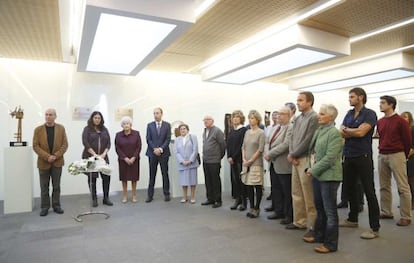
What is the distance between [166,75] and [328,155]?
493cm

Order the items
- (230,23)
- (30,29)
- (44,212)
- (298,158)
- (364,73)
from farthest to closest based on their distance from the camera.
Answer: (364,73) < (44,212) < (30,29) < (230,23) < (298,158)

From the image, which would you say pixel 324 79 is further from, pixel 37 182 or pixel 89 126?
pixel 37 182

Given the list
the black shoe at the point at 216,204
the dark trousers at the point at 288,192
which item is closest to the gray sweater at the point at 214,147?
the black shoe at the point at 216,204

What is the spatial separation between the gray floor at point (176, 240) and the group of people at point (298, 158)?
0.70 ft

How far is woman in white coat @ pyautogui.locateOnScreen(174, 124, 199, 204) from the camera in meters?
5.14

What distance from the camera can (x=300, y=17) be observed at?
3717 millimetres

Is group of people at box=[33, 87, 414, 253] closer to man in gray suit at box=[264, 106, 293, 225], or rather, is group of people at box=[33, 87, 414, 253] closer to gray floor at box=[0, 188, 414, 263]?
man in gray suit at box=[264, 106, 293, 225]

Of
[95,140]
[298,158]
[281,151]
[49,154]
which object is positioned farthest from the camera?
[95,140]

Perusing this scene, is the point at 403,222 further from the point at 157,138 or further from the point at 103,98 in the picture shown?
the point at 103,98

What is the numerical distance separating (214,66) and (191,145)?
1.85 metres

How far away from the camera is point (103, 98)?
6391 millimetres

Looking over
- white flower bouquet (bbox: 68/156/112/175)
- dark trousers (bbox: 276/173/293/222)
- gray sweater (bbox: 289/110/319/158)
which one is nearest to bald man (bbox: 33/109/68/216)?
white flower bouquet (bbox: 68/156/112/175)

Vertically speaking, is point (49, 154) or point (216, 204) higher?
point (49, 154)

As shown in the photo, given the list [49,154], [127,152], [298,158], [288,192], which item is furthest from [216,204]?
[49,154]
